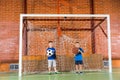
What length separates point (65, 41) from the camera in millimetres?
12969

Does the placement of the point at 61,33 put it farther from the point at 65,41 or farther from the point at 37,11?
the point at 37,11

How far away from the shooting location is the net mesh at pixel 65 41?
39.2 feet

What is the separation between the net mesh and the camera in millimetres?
11961

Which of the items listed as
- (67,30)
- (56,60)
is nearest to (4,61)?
(56,60)

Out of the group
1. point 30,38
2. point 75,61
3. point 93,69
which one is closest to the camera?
point 75,61

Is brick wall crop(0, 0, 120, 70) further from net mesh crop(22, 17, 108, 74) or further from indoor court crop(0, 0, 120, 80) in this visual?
net mesh crop(22, 17, 108, 74)

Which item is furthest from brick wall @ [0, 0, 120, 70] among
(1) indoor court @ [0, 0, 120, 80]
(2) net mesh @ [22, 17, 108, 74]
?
(2) net mesh @ [22, 17, 108, 74]

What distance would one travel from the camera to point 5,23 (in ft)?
43.4

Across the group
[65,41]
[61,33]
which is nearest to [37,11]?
[61,33]

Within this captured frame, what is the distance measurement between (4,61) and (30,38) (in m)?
1.88

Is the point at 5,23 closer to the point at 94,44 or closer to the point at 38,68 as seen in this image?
the point at 38,68

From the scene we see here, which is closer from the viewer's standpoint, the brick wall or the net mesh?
the net mesh

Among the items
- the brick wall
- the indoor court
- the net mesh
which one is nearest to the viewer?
the net mesh

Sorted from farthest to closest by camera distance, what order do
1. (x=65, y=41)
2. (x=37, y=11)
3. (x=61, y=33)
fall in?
(x=37, y=11) < (x=61, y=33) < (x=65, y=41)
